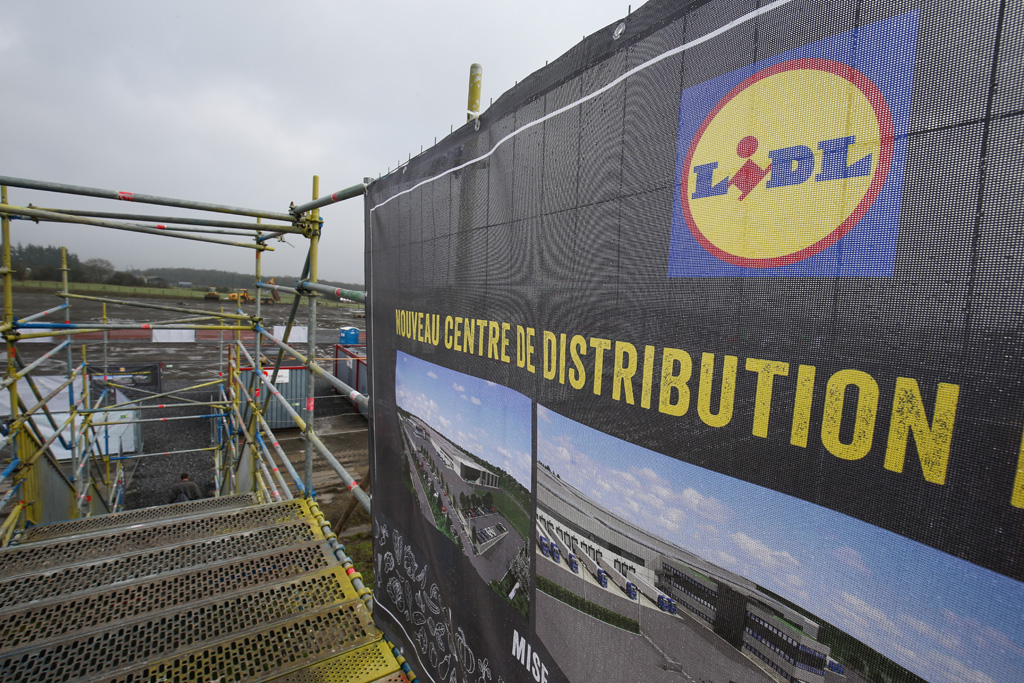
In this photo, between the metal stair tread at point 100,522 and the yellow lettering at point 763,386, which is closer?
the yellow lettering at point 763,386

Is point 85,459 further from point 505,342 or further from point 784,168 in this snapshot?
point 784,168

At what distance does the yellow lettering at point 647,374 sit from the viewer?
38.2 inches

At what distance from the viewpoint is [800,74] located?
0.74 metres

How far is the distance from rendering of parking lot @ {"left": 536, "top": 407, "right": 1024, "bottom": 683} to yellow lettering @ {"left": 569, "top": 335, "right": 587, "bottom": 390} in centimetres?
11

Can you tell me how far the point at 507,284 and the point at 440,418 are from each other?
666 mm

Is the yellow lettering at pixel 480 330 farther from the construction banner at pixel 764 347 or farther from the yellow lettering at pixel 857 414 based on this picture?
the yellow lettering at pixel 857 414

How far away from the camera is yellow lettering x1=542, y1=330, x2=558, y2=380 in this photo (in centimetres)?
124

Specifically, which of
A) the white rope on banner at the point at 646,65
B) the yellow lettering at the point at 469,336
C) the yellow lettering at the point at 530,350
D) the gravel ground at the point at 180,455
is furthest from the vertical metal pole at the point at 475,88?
the gravel ground at the point at 180,455

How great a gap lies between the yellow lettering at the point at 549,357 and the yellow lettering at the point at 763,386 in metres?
0.52

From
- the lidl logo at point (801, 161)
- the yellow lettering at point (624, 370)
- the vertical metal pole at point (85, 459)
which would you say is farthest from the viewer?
the vertical metal pole at point (85, 459)

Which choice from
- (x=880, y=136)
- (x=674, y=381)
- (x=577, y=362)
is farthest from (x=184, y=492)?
(x=880, y=136)

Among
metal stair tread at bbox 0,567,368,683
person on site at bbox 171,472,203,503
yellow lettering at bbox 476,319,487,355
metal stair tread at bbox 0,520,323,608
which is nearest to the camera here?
yellow lettering at bbox 476,319,487,355

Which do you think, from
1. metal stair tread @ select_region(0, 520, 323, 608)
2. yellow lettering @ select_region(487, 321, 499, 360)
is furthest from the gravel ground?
yellow lettering @ select_region(487, 321, 499, 360)

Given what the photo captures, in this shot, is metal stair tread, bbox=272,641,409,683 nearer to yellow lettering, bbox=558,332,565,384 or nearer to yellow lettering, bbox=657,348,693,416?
yellow lettering, bbox=558,332,565,384
